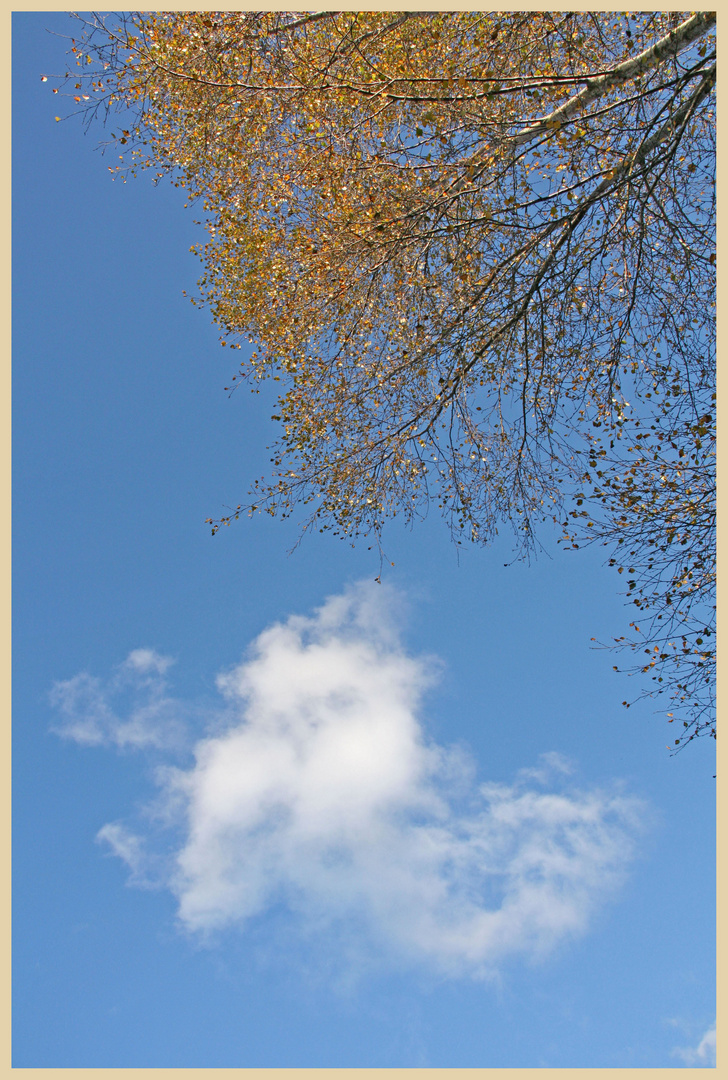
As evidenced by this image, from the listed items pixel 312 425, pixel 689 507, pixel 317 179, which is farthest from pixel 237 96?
pixel 689 507

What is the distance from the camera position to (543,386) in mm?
6863

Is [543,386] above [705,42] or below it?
below

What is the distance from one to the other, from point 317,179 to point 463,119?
Result: 1.64 metres

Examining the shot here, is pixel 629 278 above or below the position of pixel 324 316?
below

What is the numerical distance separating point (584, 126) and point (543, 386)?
2400 mm

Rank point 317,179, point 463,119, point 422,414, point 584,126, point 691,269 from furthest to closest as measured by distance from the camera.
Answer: point 422,414, point 317,179, point 691,269, point 463,119, point 584,126

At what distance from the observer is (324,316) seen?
290 inches

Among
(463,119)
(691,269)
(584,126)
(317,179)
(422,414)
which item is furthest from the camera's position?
(422,414)

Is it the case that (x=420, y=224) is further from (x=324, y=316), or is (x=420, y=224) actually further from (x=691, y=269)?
(x=691, y=269)

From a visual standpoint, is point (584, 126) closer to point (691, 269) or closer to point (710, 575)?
point (691, 269)

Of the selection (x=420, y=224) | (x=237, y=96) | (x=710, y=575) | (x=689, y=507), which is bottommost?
(x=710, y=575)

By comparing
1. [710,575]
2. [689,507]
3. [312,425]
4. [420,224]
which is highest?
[420,224]

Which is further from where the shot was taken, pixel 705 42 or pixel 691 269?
pixel 691 269

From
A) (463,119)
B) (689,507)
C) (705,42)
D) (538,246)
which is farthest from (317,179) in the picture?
(689,507)
